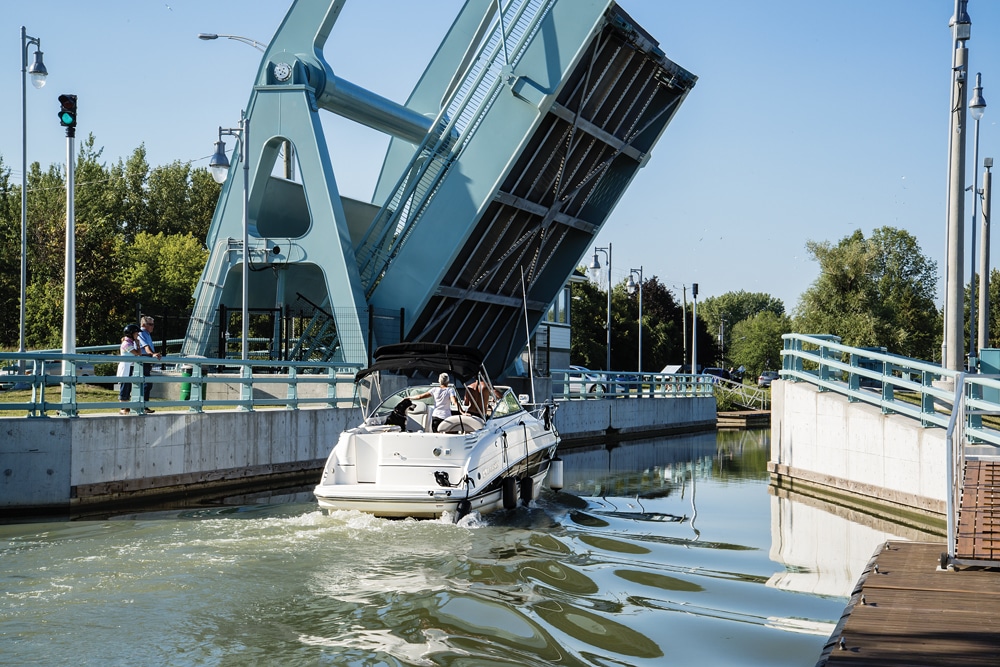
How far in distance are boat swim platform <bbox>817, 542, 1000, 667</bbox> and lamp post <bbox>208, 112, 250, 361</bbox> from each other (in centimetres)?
1404

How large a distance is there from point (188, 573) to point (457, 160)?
1410cm

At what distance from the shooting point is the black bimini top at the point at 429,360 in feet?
44.5

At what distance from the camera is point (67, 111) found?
46.4 ft

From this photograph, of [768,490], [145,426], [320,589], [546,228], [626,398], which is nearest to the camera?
[320,589]

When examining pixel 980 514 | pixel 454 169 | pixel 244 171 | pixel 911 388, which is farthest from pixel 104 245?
pixel 980 514

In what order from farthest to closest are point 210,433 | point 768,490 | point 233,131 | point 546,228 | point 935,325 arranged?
point 935,325 → point 546,228 → point 233,131 → point 768,490 → point 210,433

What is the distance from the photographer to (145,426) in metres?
14.1

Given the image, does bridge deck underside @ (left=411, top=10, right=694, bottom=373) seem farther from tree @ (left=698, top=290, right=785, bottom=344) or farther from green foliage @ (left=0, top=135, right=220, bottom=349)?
tree @ (left=698, top=290, right=785, bottom=344)

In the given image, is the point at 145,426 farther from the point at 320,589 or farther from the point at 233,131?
the point at 233,131

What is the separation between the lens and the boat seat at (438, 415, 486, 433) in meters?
12.3

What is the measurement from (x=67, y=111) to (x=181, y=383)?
276 inches

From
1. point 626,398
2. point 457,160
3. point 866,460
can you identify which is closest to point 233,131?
point 457,160

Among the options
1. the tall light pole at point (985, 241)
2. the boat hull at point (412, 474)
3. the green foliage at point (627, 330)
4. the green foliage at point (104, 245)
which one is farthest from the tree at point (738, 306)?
the boat hull at point (412, 474)

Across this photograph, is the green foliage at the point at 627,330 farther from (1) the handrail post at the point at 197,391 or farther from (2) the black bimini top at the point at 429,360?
(2) the black bimini top at the point at 429,360
